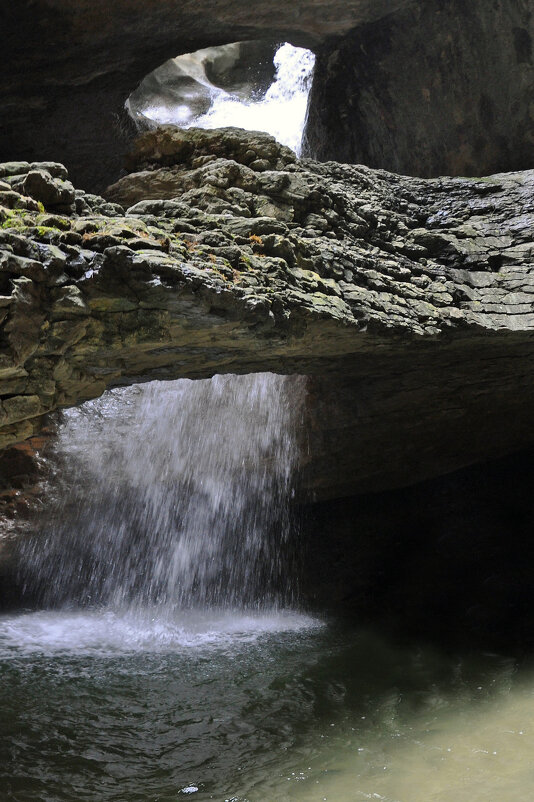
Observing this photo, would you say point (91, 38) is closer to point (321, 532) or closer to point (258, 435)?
point (258, 435)

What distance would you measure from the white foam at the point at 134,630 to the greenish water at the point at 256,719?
41mm

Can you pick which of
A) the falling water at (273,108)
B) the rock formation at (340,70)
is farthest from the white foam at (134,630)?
the falling water at (273,108)

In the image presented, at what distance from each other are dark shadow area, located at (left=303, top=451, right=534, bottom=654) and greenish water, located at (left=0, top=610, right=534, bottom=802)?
2.51 feet

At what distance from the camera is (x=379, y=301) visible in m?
5.95

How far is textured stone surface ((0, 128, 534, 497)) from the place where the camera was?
13.8 ft

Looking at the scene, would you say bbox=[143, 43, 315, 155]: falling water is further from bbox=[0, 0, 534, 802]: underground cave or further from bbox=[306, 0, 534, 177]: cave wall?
bbox=[306, 0, 534, 177]: cave wall

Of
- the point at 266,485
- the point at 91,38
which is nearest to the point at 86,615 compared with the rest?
the point at 266,485

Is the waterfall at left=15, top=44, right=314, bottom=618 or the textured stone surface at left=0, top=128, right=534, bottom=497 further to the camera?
the waterfall at left=15, top=44, right=314, bottom=618

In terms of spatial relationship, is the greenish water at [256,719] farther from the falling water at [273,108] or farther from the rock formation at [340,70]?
the falling water at [273,108]

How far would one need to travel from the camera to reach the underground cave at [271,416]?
421 cm

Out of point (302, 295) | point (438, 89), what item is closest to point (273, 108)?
point (438, 89)

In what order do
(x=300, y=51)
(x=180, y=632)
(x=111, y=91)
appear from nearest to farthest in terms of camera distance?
(x=180, y=632) → (x=111, y=91) → (x=300, y=51)

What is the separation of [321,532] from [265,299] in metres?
5.23

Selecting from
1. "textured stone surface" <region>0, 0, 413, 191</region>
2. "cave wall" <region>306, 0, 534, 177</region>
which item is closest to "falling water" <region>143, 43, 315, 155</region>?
"cave wall" <region>306, 0, 534, 177</region>
